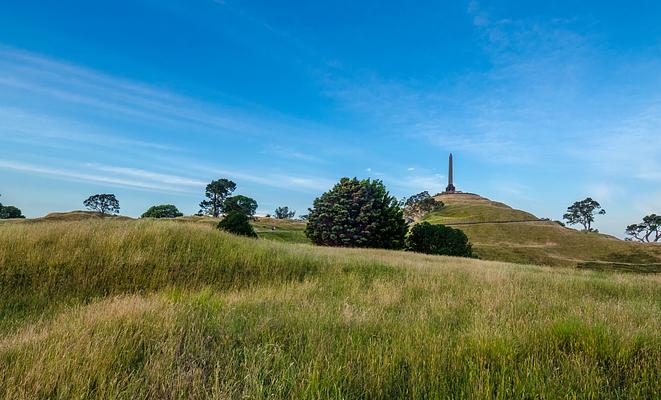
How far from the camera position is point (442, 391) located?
2689 mm

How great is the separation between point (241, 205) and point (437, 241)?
213ft

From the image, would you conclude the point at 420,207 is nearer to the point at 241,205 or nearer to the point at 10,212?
the point at 241,205

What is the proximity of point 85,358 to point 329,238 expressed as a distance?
121 feet

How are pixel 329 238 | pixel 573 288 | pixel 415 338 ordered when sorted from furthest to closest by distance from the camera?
pixel 329 238 → pixel 573 288 → pixel 415 338

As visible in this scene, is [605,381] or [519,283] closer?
[605,381]

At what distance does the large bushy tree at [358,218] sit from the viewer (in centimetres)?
3762

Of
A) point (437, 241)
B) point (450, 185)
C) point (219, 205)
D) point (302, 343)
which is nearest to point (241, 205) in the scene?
point (219, 205)

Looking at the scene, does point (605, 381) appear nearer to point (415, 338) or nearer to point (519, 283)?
point (415, 338)

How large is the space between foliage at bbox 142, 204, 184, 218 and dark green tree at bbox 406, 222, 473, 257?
7036cm

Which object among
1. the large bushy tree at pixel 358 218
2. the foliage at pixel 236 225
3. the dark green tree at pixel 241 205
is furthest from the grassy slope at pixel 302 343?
the dark green tree at pixel 241 205

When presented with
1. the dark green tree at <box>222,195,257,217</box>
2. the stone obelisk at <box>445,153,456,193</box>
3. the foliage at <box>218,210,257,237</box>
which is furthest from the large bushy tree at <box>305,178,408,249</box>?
the stone obelisk at <box>445,153,456,193</box>

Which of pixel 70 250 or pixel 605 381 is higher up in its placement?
pixel 70 250

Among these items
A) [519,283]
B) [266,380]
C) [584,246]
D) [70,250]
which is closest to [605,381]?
[266,380]

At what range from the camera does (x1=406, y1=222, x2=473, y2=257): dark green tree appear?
40.1m
